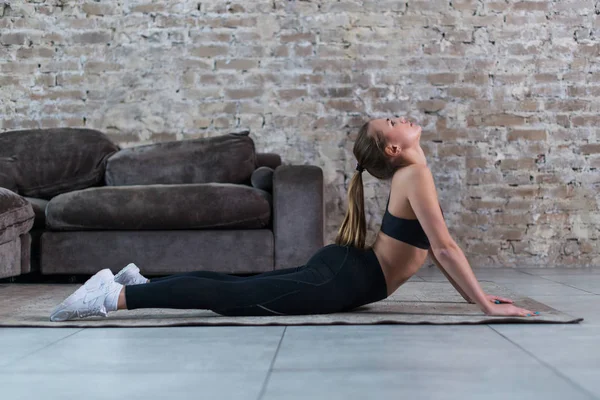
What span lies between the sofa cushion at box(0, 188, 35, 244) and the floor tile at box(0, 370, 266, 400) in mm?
1948

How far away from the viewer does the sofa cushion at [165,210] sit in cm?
346

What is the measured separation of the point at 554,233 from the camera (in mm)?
4586

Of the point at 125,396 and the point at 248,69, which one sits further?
the point at 248,69

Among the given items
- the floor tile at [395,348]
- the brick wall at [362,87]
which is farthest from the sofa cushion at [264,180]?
the floor tile at [395,348]

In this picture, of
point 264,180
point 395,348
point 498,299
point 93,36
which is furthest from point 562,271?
point 93,36

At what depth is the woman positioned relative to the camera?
76.8 inches

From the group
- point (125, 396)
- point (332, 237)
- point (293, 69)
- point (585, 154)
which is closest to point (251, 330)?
point (125, 396)

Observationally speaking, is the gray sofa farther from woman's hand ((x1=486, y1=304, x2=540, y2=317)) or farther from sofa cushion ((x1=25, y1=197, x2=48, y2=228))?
woman's hand ((x1=486, y1=304, x2=540, y2=317))

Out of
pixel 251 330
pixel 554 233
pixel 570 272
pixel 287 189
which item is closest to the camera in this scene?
pixel 251 330

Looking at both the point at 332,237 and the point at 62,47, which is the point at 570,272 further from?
the point at 62,47

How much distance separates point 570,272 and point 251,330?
2755mm

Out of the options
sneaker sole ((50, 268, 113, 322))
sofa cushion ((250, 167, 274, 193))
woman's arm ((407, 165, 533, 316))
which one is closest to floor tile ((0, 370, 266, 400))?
sneaker sole ((50, 268, 113, 322))

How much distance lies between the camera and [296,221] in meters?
3.45

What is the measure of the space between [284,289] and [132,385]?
82cm
